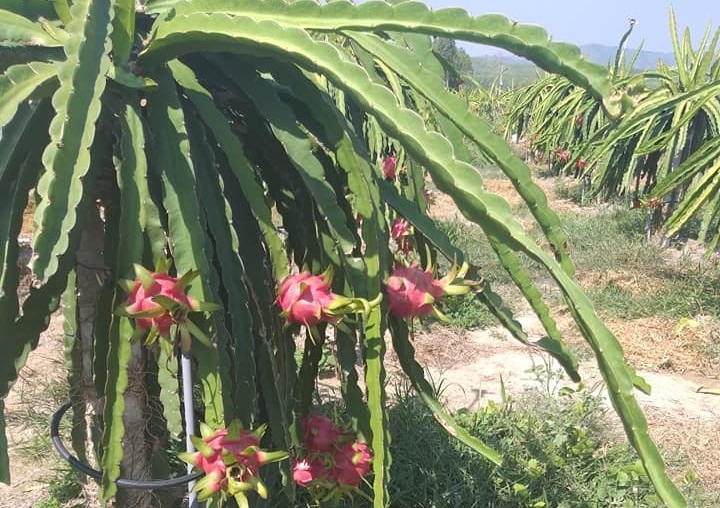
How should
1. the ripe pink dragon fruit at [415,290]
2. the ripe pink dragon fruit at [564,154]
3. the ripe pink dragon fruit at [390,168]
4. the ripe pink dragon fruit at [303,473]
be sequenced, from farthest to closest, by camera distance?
the ripe pink dragon fruit at [564,154]
the ripe pink dragon fruit at [390,168]
the ripe pink dragon fruit at [303,473]
the ripe pink dragon fruit at [415,290]

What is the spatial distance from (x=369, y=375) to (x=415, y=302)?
129 millimetres

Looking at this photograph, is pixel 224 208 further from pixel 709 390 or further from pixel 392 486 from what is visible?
pixel 709 390

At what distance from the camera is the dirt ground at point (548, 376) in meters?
2.52

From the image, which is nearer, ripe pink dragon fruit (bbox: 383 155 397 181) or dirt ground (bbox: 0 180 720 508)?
dirt ground (bbox: 0 180 720 508)

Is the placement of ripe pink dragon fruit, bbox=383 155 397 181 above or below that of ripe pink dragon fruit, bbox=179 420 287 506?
above

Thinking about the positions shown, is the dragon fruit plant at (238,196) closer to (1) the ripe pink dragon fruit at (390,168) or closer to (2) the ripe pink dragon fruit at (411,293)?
(2) the ripe pink dragon fruit at (411,293)

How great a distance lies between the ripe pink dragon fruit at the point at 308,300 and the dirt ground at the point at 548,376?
1.77 m

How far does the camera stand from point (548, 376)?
8.95 ft

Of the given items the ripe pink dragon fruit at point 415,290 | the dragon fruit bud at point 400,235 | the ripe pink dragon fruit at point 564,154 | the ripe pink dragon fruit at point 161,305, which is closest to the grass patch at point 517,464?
the dragon fruit bud at point 400,235

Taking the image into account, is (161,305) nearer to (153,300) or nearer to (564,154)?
(153,300)

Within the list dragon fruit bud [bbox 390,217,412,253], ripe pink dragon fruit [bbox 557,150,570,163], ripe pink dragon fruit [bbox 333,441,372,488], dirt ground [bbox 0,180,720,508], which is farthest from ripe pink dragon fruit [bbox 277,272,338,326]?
ripe pink dragon fruit [bbox 557,150,570,163]

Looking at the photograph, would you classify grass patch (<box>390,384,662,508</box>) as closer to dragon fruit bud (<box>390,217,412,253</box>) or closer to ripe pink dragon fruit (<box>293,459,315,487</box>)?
dragon fruit bud (<box>390,217,412,253</box>)

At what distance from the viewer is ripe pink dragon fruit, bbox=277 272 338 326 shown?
0.91 meters

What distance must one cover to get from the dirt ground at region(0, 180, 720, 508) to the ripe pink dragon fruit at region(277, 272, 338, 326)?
1.77 metres
